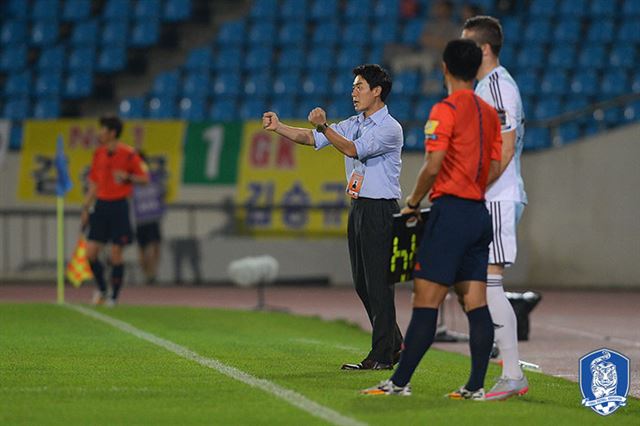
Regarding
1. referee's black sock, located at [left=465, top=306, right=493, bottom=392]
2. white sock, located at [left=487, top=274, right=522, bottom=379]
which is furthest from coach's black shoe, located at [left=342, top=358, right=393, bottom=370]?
referee's black sock, located at [left=465, top=306, right=493, bottom=392]

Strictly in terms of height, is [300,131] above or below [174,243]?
above

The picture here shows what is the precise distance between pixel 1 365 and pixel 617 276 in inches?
523

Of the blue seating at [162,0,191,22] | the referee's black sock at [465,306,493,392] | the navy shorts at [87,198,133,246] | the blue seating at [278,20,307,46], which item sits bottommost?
the referee's black sock at [465,306,493,392]

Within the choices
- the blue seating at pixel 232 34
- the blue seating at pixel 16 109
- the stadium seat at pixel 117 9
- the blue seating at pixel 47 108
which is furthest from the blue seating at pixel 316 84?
the blue seating at pixel 16 109

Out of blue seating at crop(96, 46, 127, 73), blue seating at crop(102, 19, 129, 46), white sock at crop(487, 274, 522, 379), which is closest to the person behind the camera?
white sock at crop(487, 274, 522, 379)

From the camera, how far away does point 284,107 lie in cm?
2316

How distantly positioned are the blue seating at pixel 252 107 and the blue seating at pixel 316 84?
0.77 metres

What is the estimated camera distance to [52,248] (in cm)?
2202

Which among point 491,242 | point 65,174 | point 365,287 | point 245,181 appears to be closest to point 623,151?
point 245,181

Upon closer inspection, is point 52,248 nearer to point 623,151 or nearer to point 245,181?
point 245,181

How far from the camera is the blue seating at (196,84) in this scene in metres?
23.8

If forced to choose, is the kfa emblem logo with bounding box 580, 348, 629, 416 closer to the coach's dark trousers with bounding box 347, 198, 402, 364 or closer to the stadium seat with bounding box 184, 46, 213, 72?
the coach's dark trousers with bounding box 347, 198, 402, 364

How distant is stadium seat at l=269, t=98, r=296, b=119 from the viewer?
2297 cm

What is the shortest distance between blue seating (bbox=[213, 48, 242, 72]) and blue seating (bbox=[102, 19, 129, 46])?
1828 millimetres
